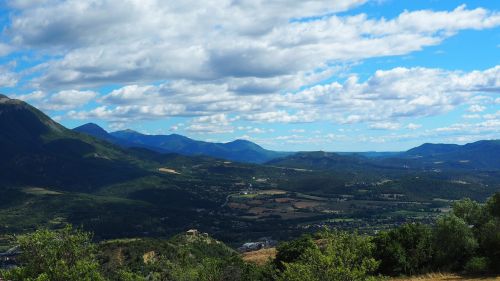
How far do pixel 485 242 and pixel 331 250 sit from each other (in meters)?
41.5

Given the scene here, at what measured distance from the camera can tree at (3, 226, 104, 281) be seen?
3609cm

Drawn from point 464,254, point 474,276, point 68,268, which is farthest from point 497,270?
point 68,268

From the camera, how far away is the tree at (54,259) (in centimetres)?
3609

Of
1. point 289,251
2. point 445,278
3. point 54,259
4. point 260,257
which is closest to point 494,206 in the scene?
point 445,278

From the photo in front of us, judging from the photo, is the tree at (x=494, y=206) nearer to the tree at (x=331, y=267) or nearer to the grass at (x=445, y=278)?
the grass at (x=445, y=278)

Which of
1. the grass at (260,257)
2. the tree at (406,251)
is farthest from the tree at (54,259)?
the grass at (260,257)

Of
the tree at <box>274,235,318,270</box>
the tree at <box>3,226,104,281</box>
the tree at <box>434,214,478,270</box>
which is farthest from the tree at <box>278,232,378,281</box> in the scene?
the tree at <box>274,235,318,270</box>

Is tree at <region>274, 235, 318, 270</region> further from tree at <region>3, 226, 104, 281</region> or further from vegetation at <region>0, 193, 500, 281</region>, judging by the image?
tree at <region>3, 226, 104, 281</region>

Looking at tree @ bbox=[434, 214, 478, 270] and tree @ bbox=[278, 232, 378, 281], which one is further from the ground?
tree @ bbox=[278, 232, 378, 281]

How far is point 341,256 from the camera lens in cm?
3603

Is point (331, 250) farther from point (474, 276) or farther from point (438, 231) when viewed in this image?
point (438, 231)

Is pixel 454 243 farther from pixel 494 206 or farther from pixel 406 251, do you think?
pixel 494 206

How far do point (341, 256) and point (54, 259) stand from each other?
2235 centimetres

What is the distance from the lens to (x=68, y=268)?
37.4 m
